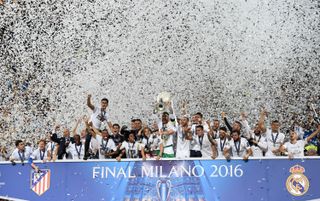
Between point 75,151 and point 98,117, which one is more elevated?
point 98,117

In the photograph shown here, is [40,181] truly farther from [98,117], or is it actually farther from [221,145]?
[221,145]

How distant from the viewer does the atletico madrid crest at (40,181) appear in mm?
11969

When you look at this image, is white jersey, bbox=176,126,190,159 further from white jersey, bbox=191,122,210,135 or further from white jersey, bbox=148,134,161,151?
white jersey, bbox=148,134,161,151

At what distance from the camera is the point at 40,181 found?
12.0 meters

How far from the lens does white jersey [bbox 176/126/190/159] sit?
38.1ft

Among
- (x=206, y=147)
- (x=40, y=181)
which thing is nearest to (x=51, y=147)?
(x=40, y=181)

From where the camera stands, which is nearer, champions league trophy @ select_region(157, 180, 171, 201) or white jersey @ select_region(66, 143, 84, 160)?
champions league trophy @ select_region(157, 180, 171, 201)

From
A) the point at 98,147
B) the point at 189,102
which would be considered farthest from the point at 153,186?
the point at 189,102

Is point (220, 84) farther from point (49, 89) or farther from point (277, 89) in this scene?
point (49, 89)

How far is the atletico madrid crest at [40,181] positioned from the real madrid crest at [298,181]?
197 inches

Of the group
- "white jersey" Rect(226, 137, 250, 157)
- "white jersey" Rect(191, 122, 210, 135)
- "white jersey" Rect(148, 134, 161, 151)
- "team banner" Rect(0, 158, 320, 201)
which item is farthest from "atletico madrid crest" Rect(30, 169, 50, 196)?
"white jersey" Rect(226, 137, 250, 157)

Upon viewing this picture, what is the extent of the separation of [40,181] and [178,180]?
305 centimetres

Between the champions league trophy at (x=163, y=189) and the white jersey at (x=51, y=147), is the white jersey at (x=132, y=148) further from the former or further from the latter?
the white jersey at (x=51, y=147)

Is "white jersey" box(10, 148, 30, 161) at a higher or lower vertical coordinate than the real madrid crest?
higher
